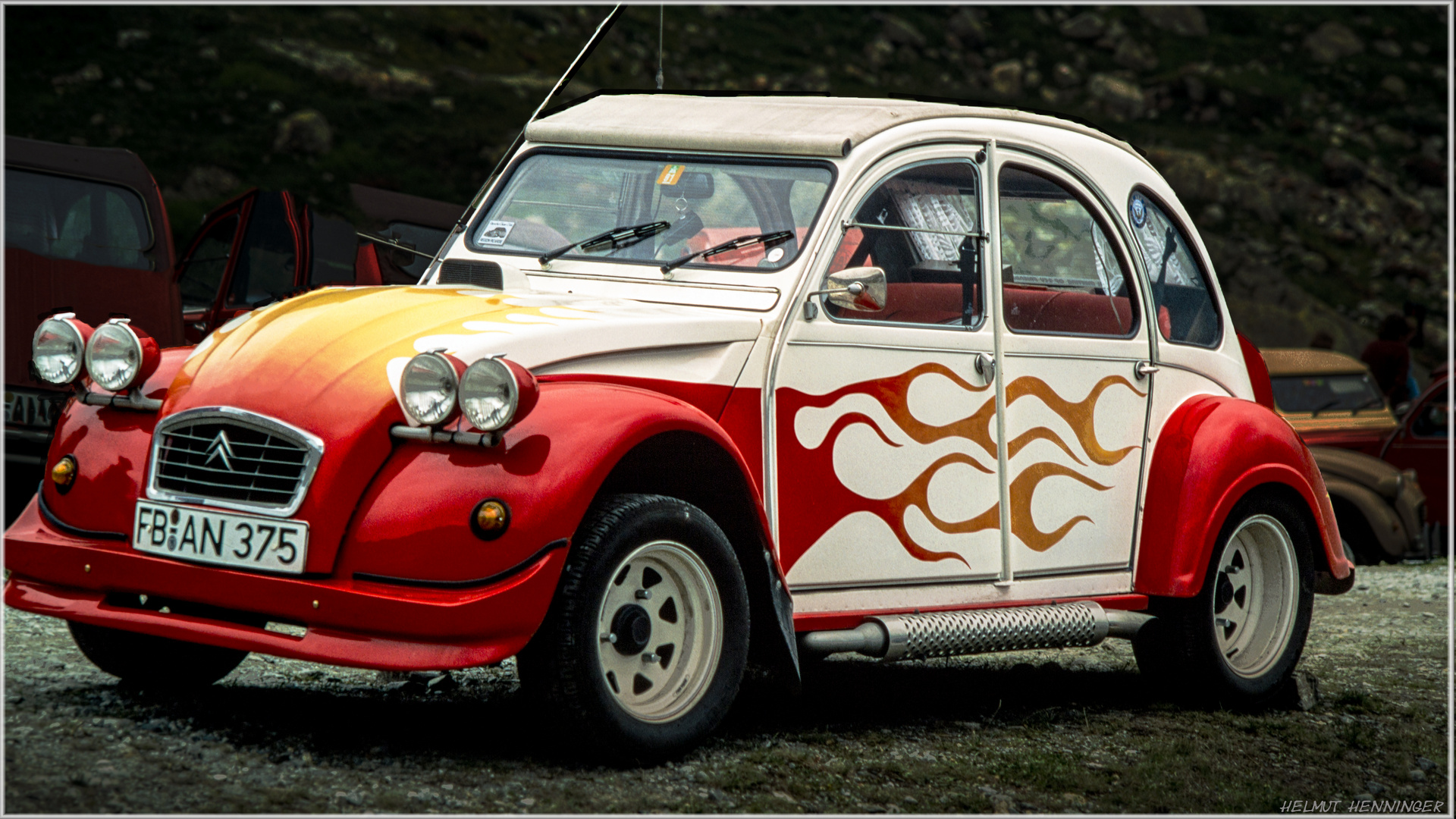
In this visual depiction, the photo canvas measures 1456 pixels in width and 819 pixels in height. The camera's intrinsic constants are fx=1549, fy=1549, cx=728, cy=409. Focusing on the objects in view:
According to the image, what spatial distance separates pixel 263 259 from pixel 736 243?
6.51 m

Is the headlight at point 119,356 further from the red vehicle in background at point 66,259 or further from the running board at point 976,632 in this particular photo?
the red vehicle in background at point 66,259

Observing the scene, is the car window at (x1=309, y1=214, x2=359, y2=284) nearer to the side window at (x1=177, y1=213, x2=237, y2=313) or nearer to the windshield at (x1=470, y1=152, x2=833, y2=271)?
the side window at (x1=177, y1=213, x2=237, y2=313)

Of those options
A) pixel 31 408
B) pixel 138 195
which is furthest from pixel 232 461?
pixel 138 195

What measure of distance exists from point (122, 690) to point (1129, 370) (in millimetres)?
3923

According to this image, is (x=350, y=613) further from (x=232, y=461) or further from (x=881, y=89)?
(x=881, y=89)

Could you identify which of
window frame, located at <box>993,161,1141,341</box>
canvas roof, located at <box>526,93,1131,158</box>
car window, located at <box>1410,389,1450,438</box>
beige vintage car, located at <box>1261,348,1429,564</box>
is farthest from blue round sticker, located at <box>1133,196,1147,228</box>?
car window, located at <box>1410,389,1450,438</box>

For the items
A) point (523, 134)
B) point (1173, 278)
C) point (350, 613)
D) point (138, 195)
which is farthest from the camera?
point (138, 195)

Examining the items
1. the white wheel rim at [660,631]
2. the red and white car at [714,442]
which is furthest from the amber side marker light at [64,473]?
the white wheel rim at [660,631]

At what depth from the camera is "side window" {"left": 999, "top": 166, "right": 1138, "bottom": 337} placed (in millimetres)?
5812

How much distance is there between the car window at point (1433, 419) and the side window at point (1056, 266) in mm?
9599

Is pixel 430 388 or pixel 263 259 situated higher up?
pixel 263 259

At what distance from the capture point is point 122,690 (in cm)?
507

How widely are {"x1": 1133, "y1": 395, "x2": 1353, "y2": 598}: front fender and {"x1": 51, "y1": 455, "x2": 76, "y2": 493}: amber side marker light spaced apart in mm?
3958

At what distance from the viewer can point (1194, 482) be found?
616 centimetres
